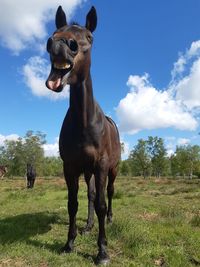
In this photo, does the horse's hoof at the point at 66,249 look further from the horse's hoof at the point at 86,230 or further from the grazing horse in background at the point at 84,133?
the horse's hoof at the point at 86,230

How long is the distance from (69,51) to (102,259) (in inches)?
137

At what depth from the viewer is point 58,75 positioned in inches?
193

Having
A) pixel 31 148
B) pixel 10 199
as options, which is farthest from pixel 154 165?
pixel 10 199

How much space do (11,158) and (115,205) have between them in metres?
92.4

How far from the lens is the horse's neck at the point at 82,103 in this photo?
6094 millimetres

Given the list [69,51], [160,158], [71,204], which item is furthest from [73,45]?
[160,158]

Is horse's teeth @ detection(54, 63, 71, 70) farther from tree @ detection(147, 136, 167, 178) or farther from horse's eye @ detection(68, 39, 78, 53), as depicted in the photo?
tree @ detection(147, 136, 167, 178)

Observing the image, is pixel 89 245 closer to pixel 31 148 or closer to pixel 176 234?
pixel 176 234

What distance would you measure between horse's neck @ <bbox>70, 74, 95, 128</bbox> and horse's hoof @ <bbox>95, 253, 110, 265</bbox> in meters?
2.24

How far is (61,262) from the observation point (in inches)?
235

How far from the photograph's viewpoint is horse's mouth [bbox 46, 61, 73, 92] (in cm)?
476

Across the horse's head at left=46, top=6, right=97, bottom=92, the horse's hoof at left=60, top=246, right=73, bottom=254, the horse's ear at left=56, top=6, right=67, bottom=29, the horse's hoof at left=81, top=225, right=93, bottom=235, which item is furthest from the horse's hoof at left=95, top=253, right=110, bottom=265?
the horse's ear at left=56, top=6, right=67, bottom=29

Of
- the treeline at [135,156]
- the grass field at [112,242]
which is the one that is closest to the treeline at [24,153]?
the treeline at [135,156]

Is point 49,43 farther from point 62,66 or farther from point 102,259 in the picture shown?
point 102,259
